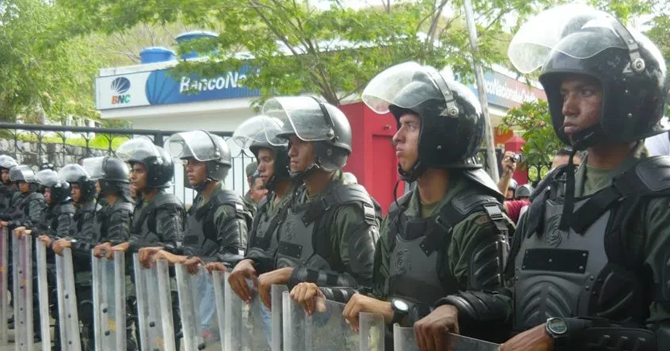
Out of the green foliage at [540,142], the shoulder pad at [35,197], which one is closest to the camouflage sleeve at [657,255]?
the green foliage at [540,142]

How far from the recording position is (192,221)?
6.23 meters

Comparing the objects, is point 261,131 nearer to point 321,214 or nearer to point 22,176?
point 321,214

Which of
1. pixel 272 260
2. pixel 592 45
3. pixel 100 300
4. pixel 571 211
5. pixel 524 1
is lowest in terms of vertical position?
pixel 100 300

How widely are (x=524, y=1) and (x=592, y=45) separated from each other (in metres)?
8.15

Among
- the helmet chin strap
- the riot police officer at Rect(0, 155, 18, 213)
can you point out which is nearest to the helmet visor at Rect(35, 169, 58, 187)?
the riot police officer at Rect(0, 155, 18, 213)

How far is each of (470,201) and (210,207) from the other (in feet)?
10.7

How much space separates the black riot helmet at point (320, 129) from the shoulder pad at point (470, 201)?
1.28 meters

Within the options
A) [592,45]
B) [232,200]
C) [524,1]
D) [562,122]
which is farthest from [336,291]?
[524,1]

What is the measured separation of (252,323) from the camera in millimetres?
4051

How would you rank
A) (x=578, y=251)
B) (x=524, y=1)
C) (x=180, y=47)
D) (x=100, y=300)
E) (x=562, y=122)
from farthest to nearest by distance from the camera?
1. (x=180, y=47)
2. (x=524, y=1)
3. (x=100, y=300)
4. (x=562, y=122)
5. (x=578, y=251)

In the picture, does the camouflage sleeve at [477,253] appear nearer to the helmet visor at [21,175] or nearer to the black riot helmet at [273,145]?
the black riot helmet at [273,145]

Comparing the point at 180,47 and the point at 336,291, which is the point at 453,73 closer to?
the point at 180,47

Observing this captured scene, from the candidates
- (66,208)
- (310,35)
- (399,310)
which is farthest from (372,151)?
(399,310)

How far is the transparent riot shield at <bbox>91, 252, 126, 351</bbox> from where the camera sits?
5605 mm
